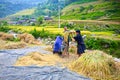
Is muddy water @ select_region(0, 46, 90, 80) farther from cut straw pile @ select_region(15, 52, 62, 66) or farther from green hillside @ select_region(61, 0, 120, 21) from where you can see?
green hillside @ select_region(61, 0, 120, 21)

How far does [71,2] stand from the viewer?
8419cm

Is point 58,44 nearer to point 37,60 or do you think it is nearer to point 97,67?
point 37,60

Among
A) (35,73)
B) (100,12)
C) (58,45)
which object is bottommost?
(35,73)

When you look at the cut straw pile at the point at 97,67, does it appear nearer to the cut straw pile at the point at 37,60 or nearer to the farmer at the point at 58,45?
the cut straw pile at the point at 37,60

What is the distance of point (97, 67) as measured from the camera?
8.47m

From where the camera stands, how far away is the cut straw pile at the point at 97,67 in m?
8.33

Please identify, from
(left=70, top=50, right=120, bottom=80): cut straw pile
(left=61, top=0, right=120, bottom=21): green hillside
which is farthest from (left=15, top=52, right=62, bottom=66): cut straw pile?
(left=61, top=0, right=120, bottom=21): green hillside

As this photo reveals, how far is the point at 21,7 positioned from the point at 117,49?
113957 mm

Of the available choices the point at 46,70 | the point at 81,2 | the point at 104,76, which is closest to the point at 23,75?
the point at 46,70

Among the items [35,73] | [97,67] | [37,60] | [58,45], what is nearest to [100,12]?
[58,45]

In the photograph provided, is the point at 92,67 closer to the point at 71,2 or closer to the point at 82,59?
the point at 82,59

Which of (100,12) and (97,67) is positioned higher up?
(100,12)

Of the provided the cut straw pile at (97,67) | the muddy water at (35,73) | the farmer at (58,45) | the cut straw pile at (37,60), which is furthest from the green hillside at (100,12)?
the muddy water at (35,73)

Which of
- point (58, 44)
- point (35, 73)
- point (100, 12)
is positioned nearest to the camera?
point (35, 73)
